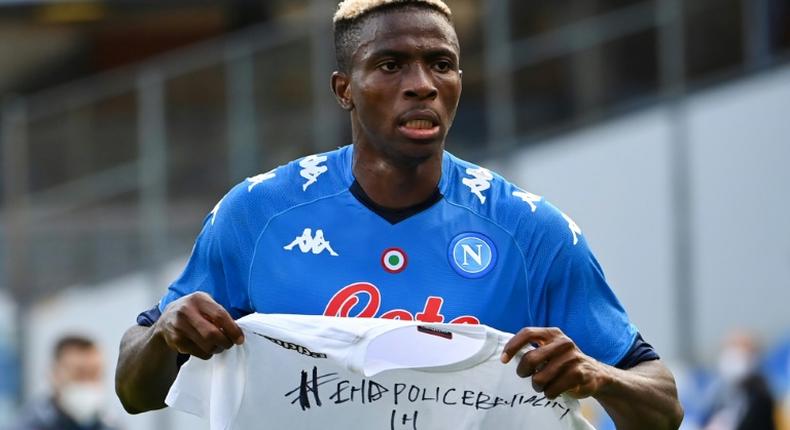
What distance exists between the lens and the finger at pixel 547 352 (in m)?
3.73

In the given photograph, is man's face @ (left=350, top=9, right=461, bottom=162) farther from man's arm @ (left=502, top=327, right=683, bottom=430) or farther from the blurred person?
the blurred person

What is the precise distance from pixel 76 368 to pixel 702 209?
18.0 feet

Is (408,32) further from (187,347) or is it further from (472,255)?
(187,347)

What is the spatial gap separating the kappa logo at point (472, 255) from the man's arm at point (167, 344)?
556mm

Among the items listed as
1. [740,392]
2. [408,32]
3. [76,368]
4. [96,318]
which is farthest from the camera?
[96,318]

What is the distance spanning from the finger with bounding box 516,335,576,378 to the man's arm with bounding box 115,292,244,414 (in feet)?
2.27

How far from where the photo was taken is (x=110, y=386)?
39.5 feet

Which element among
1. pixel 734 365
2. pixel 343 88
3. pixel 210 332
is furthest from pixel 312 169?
pixel 734 365

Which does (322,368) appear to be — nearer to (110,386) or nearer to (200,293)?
(200,293)

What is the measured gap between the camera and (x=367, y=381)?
404 cm

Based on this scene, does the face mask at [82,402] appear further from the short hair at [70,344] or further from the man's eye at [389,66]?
the man's eye at [389,66]

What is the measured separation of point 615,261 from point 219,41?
771 cm

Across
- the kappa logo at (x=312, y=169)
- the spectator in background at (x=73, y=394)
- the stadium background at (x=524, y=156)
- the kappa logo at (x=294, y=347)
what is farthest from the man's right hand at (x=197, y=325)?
the stadium background at (x=524, y=156)

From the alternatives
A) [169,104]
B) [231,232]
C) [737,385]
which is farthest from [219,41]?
[231,232]
